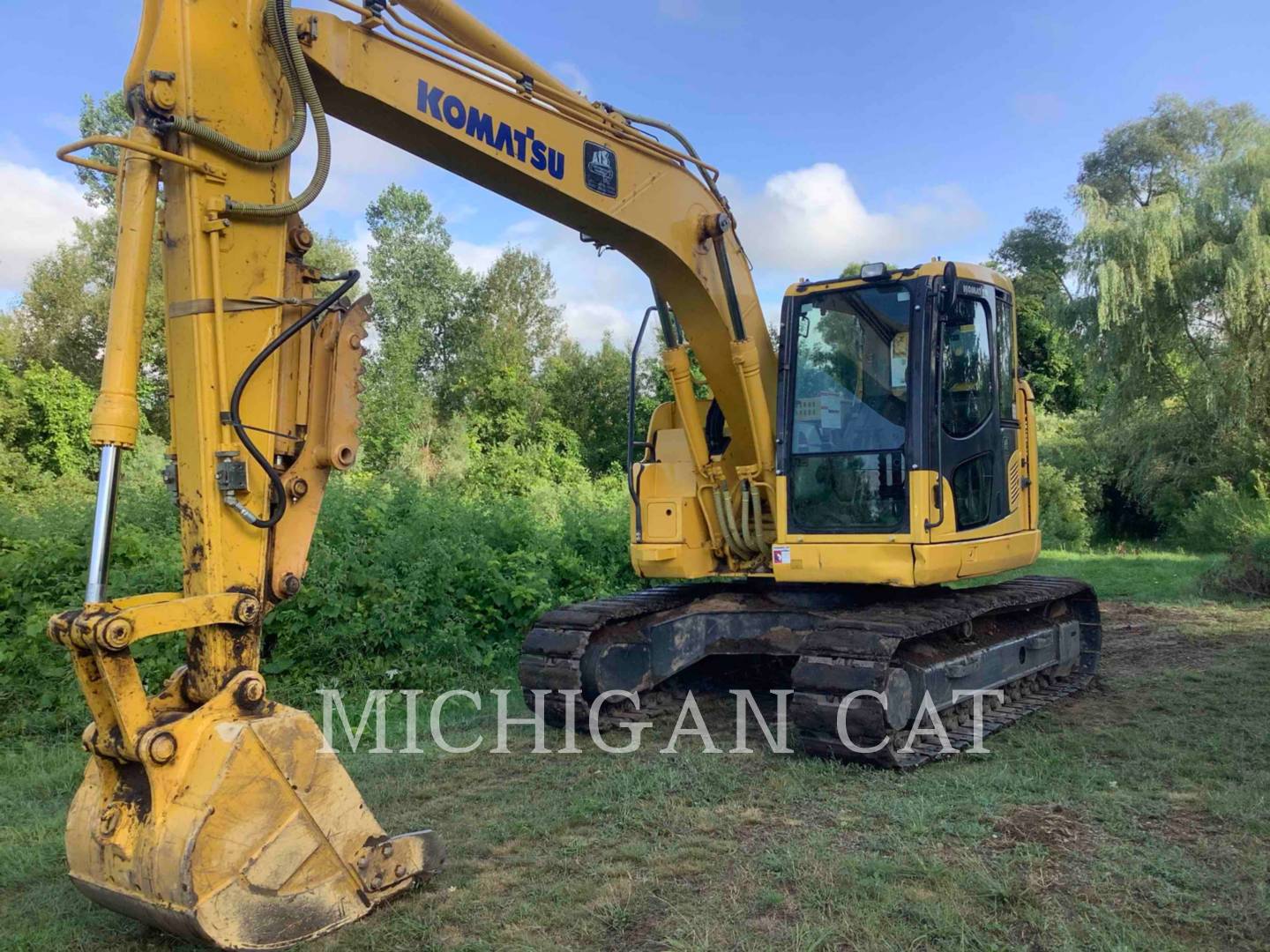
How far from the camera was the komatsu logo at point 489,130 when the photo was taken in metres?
4.18

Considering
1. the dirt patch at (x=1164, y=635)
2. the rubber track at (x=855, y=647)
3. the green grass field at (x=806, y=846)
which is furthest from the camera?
the dirt patch at (x=1164, y=635)

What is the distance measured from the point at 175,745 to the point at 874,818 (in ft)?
9.75

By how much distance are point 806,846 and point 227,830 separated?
229 centimetres

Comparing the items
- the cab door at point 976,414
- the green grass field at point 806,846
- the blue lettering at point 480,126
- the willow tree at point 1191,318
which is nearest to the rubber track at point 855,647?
the green grass field at point 806,846

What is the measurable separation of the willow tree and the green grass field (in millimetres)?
14321

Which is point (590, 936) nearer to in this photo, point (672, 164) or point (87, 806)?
point (87, 806)

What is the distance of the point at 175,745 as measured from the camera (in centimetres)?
311

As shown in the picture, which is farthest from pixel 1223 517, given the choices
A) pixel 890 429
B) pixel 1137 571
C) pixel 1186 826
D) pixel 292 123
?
pixel 292 123

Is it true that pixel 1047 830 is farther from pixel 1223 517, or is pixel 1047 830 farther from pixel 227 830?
pixel 1223 517

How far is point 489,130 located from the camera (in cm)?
445

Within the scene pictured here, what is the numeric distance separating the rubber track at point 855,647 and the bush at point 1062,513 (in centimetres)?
1516

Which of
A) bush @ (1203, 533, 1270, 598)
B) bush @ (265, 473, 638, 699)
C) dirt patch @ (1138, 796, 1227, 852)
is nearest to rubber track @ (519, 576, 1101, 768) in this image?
dirt patch @ (1138, 796, 1227, 852)

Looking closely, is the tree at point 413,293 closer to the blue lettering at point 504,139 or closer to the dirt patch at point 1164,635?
the dirt patch at point 1164,635

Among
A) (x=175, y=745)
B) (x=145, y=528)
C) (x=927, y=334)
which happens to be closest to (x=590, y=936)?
(x=175, y=745)
